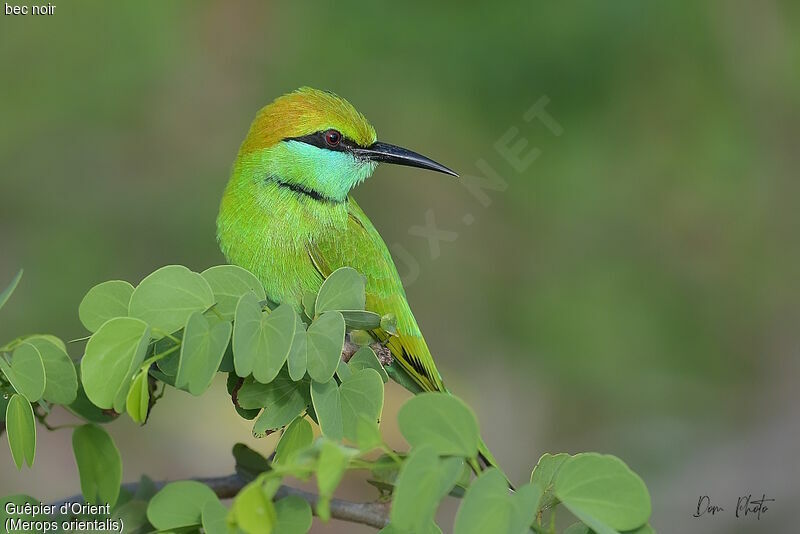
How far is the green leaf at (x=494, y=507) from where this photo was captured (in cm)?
86

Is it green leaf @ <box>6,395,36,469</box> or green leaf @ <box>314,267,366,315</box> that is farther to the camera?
green leaf @ <box>314,267,366,315</box>

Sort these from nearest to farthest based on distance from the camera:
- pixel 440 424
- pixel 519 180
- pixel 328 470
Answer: pixel 328 470 < pixel 440 424 < pixel 519 180

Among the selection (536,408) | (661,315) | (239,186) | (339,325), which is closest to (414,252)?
(536,408)

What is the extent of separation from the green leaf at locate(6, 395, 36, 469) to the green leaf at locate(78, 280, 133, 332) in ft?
0.44

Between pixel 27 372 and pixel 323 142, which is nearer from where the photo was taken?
pixel 27 372

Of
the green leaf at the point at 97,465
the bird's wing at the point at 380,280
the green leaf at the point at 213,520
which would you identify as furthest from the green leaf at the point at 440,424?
the bird's wing at the point at 380,280

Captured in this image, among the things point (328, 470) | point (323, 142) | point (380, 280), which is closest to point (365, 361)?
point (328, 470)

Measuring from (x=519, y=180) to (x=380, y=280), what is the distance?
7.54ft

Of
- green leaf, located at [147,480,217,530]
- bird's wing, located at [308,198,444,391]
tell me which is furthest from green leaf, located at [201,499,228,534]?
bird's wing, located at [308,198,444,391]

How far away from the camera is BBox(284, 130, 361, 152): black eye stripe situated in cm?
215

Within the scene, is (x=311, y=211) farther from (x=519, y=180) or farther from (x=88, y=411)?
(x=519, y=180)

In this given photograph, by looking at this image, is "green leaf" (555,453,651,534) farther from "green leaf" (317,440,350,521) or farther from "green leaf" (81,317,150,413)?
"green leaf" (81,317,150,413)

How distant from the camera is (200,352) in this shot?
1.07 meters

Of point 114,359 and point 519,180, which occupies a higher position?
point 519,180
